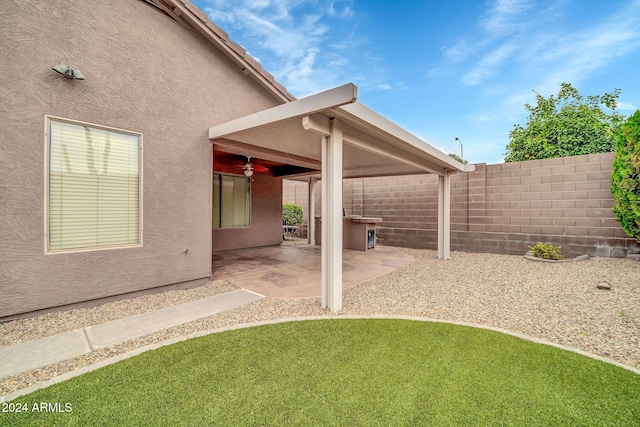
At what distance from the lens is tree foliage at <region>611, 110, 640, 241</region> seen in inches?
250

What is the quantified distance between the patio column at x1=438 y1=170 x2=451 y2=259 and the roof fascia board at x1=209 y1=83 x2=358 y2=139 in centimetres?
667

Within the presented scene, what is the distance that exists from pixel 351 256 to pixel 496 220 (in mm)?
4990

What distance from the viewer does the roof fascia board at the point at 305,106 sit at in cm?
320

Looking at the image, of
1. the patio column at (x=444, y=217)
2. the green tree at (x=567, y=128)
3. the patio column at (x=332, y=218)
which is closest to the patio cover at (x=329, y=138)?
the patio column at (x=332, y=218)

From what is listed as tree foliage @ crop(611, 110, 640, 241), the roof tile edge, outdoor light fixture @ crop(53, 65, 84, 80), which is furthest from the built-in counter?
outdoor light fixture @ crop(53, 65, 84, 80)

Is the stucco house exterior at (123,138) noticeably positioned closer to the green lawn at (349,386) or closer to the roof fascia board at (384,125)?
the roof fascia board at (384,125)

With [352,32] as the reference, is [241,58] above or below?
below

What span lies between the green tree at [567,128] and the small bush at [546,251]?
1130 centimetres

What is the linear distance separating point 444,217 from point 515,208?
87.0 inches

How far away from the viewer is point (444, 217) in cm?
895

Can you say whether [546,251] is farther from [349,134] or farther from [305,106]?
[305,106]

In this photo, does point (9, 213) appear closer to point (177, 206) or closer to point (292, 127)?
point (177, 206)

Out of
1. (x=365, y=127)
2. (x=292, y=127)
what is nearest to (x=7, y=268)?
(x=292, y=127)

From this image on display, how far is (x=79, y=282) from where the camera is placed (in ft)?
13.4
